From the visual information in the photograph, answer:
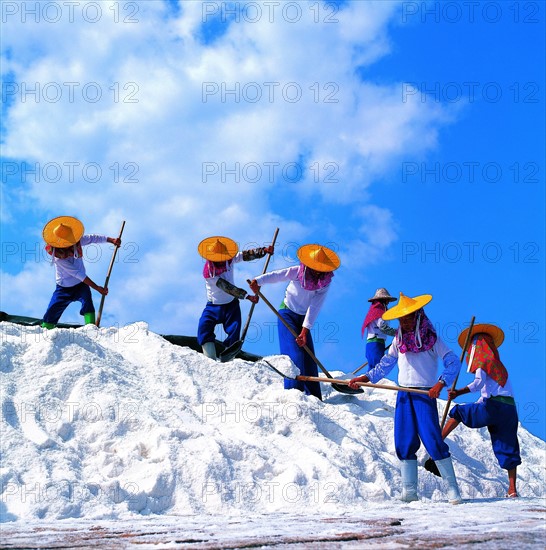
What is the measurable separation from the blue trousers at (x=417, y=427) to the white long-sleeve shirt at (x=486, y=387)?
2.22ft

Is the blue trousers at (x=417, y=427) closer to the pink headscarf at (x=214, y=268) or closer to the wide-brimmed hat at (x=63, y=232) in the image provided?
the pink headscarf at (x=214, y=268)

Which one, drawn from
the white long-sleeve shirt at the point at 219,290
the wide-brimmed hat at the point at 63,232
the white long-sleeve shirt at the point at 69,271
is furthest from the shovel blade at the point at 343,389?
the wide-brimmed hat at the point at 63,232

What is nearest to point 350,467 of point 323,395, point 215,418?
point 215,418

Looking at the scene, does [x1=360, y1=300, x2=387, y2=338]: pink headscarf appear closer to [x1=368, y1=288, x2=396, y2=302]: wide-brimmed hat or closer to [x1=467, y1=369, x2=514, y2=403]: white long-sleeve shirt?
[x1=368, y1=288, x2=396, y2=302]: wide-brimmed hat

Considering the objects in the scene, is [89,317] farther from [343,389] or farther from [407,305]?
[407,305]

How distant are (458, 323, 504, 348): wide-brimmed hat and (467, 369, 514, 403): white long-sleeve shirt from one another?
401 mm

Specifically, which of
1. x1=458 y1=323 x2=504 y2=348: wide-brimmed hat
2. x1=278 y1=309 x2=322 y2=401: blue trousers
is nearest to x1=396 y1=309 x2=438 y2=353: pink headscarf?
x1=458 y1=323 x2=504 y2=348: wide-brimmed hat

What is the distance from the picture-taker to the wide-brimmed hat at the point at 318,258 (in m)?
7.13

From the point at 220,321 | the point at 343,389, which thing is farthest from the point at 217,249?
the point at 343,389

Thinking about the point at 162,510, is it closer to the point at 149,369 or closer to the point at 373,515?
the point at 373,515

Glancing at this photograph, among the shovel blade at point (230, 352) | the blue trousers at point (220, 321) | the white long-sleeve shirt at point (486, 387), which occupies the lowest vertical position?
the white long-sleeve shirt at point (486, 387)

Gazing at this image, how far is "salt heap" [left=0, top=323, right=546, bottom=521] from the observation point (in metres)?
4.93

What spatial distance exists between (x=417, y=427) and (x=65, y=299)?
4.79 meters

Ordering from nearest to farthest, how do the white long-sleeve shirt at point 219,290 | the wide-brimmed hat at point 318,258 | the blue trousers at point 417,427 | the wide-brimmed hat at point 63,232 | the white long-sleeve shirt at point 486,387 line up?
the blue trousers at point 417,427, the white long-sleeve shirt at point 486,387, the wide-brimmed hat at point 318,258, the white long-sleeve shirt at point 219,290, the wide-brimmed hat at point 63,232
